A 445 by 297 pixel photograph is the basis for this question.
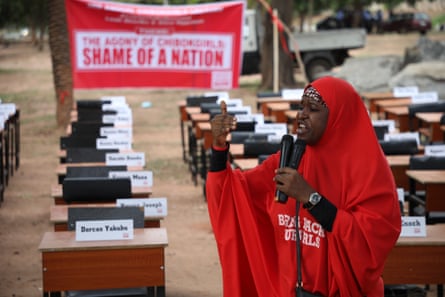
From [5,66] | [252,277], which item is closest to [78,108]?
[252,277]

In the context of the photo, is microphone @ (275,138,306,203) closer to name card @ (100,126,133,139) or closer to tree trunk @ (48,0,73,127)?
name card @ (100,126,133,139)

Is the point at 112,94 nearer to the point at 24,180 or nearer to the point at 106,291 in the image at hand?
the point at 24,180

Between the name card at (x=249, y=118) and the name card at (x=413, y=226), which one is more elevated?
the name card at (x=249, y=118)

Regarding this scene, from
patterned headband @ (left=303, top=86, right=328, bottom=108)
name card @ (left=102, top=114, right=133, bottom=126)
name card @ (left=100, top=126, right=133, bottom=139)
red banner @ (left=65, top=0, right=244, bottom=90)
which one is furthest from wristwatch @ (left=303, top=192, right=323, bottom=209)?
name card @ (left=102, top=114, right=133, bottom=126)

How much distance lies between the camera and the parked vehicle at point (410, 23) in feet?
238

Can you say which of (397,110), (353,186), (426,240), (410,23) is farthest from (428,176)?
(410,23)

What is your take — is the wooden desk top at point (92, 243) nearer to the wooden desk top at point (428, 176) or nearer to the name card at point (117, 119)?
the wooden desk top at point (428, 176)

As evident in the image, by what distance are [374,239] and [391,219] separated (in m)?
0.12

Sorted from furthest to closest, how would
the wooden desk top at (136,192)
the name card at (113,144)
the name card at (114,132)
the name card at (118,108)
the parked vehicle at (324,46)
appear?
the parked vehicle at (324,46)
the name card at (118,108)
the name card at (114,132)
the name card at (113,144)
the wooden desk top at (136,192)

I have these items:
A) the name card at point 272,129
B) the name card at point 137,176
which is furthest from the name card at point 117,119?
the name card at point 137,176

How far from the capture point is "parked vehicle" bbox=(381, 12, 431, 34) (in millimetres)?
72625

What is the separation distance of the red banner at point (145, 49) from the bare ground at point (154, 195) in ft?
6.11

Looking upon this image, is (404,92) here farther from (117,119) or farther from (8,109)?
(8,109)

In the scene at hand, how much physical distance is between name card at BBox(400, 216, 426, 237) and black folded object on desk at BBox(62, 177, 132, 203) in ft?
9.18
